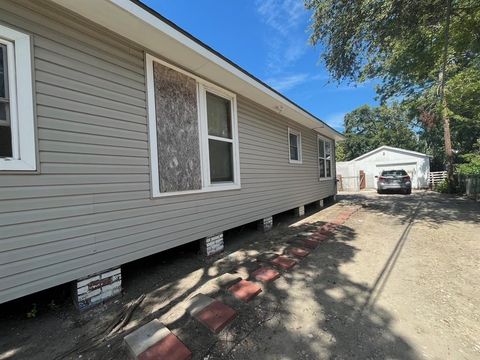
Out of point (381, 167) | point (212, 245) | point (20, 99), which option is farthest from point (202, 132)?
point (381, 167)

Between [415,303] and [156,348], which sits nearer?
[156,348]

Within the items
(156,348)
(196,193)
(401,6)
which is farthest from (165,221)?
(401,6)

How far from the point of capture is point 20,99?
2023 millimetres

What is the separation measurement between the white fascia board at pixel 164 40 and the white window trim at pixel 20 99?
59cm

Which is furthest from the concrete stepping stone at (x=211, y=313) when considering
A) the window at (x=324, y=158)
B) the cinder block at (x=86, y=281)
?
the window at (x=324, y=158)

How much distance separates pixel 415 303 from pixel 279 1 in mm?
8353

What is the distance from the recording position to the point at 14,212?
6.48 ft

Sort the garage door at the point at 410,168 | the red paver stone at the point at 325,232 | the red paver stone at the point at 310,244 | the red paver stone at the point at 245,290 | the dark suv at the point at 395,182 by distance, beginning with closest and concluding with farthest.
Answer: the red paver stone at the point at 245,290, the red paver stone at the point at 310,244, the red paver stone at the point at 325,232, the dark suv at the point at 395,182, the garage door at the point at 410,168

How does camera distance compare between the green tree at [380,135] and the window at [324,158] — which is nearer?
the window at [324,158]

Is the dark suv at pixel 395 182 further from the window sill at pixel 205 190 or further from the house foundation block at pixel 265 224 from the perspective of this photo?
the window sill at pixel 205 190

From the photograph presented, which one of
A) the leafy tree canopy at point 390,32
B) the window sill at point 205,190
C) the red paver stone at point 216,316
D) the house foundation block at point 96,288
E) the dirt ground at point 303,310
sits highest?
the leafy tree canopy at point 390,32

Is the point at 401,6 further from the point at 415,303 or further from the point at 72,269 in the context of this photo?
the point at 72,269

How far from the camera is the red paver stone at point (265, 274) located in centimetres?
297

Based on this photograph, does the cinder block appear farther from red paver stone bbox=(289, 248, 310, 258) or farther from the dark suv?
the dark suv
